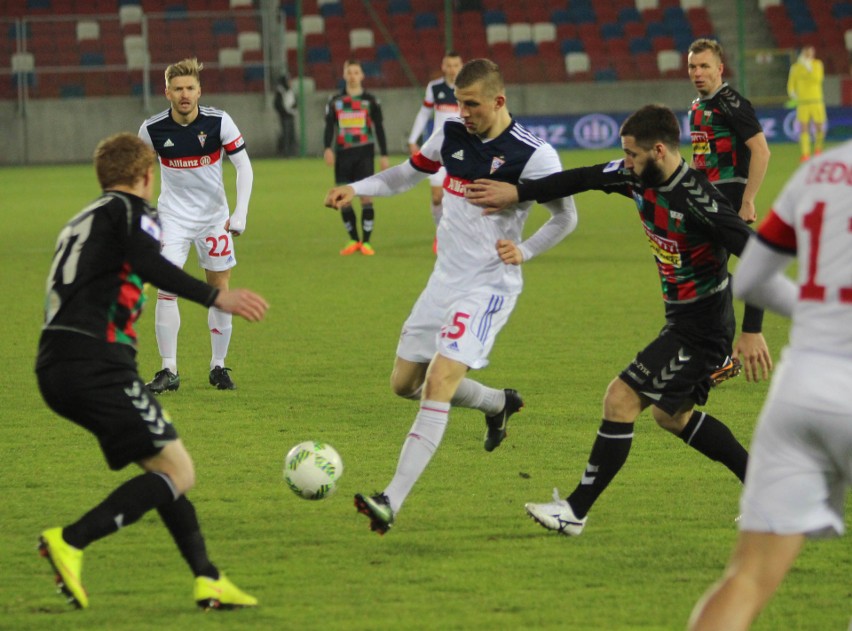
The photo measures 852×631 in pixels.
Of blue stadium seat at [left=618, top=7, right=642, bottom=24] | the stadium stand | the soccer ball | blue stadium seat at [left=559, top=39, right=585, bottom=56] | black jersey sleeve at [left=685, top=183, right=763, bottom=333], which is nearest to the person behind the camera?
black jersey sleeve at [left=685, top=183, right=763, bottom=333]

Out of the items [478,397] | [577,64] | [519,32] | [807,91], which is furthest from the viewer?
[519,32]

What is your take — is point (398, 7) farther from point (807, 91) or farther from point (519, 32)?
point (807, 91)

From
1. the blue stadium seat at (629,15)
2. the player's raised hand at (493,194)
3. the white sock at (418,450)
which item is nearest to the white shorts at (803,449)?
the white sock at (418,450)

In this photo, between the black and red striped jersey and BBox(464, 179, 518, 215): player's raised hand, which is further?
BBox(464, 179, 518, 215): player's raised hand

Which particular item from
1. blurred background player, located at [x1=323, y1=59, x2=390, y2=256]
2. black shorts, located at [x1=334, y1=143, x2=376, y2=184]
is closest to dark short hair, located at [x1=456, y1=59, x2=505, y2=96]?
blurred background player, located at [x1=323, y1=59, x2=390, y2=256]

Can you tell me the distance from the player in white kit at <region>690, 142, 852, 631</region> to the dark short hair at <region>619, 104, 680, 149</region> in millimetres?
1776

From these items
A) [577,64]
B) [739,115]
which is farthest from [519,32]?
[739,115]

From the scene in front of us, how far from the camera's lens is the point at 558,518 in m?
5.13

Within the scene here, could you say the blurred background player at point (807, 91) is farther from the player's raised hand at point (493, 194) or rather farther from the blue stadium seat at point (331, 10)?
the player's raised hand at point (493, 194)

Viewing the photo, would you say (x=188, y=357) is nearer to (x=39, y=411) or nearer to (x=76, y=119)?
(x=39, y=411)

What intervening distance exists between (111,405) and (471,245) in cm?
194

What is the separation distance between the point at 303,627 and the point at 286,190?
778 inches

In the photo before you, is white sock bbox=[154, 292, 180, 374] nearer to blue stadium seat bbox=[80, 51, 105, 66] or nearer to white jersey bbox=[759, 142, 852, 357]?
white jersey bbox=[759, 142, 852, 357]

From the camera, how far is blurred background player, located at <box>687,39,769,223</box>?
8.22 metres
